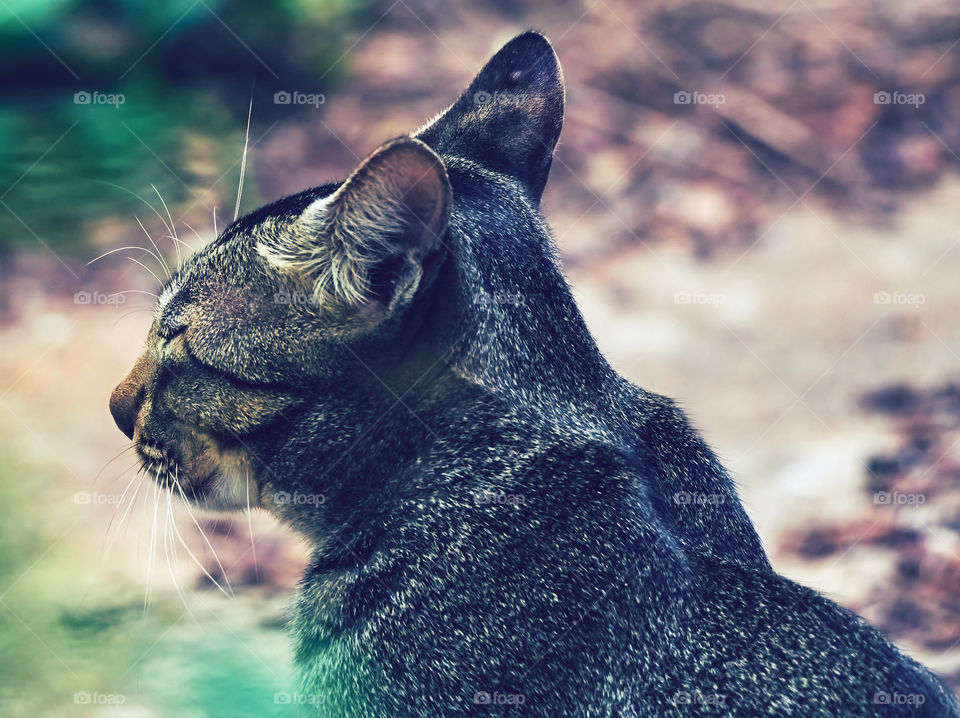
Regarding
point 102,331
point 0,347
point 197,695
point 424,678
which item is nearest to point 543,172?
point 424,678

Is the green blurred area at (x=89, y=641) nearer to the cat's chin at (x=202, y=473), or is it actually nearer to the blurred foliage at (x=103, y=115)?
the cat's chin at (x=202, y=473)

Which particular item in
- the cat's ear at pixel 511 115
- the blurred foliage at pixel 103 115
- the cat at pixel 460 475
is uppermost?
the blurred foliage at pixel 103 115

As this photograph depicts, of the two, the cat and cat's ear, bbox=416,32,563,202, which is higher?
cat's ear, bbox=416,32,563,202

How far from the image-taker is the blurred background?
359cm

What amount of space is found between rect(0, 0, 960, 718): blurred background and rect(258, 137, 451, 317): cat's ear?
4.00 feet

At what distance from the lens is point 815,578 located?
12.7 ft

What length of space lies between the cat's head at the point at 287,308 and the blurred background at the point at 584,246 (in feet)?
3.14

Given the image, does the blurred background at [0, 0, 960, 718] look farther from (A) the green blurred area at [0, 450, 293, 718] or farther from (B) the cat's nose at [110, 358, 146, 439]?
(B) the cat's nose at [110, 358, 146, 439]

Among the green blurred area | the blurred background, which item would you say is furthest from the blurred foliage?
the green blurred area

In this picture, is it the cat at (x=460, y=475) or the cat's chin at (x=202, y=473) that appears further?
the cat's chin at (x=202, y=473)

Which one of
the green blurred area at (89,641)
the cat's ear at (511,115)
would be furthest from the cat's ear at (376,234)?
the green blurred area at (89,641)

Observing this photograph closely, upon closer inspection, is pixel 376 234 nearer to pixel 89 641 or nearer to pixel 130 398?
pixel 130 398

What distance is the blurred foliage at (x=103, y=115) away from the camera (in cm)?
419

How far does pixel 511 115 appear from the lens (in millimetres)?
2463
